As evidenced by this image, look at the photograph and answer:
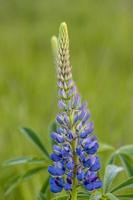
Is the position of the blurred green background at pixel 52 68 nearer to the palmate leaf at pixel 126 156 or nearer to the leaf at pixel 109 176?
the palmate leaf at pixel 126 156

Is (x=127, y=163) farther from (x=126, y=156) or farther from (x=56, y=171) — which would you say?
(x=56, y=171)

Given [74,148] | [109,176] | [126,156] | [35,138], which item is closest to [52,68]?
[35,138]

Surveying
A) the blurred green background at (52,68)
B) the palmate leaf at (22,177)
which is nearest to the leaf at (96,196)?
the palmate leaf at (22,177)

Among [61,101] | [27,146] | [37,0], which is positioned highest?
[37,0]

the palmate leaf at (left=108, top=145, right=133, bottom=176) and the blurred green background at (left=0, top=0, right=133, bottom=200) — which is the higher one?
the blurred green background at (left=0, top=0, right=133, bottom=200)

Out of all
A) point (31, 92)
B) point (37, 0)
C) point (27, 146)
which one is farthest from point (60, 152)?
point (37, 0)

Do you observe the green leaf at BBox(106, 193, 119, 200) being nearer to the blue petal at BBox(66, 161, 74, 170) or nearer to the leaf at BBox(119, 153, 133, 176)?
the blue petal at BBox(66, 161, 74, 170)

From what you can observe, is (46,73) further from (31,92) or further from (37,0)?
(37,0)

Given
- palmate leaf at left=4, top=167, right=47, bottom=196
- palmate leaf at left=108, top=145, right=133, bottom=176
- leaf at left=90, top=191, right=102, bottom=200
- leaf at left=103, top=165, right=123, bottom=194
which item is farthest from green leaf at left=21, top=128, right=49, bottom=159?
leaf at left=90, top=191, right=102, bottom=200
